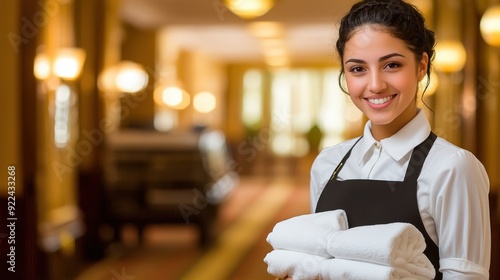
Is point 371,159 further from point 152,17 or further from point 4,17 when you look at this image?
point 152,17

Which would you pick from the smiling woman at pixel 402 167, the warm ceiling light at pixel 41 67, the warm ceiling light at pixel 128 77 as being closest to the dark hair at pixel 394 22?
the smiling woman at pixel 402 167

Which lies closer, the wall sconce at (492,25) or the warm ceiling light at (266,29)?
the wall sconce at (492,25)

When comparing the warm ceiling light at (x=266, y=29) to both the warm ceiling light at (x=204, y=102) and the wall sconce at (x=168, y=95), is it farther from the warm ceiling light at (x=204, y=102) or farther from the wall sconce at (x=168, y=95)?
the warm ceiling light at (x=204, y=102)

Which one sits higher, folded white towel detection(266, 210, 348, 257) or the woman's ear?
the woman's ear

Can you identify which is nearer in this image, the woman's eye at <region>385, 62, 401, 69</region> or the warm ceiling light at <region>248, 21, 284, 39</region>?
the woman's eye at <region>385, 62, 401, 69</region>

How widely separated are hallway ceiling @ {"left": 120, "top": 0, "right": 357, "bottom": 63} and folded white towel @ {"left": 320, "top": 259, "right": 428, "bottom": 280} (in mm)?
5138

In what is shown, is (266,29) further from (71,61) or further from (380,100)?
(380,100)

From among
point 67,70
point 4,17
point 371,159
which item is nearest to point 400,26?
point 371,159

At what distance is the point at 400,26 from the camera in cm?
117

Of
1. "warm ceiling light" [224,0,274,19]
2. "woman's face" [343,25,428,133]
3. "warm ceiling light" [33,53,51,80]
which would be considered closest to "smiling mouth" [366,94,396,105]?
"woman's face" [343,25,428,133]

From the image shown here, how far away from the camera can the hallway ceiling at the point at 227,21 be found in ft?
29.8

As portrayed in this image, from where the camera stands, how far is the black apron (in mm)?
1155

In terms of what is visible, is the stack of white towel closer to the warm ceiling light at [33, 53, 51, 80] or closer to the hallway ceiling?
the warm ceiling light at [33, 53, 51, 80]

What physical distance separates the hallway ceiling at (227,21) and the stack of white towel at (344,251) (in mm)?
5070
